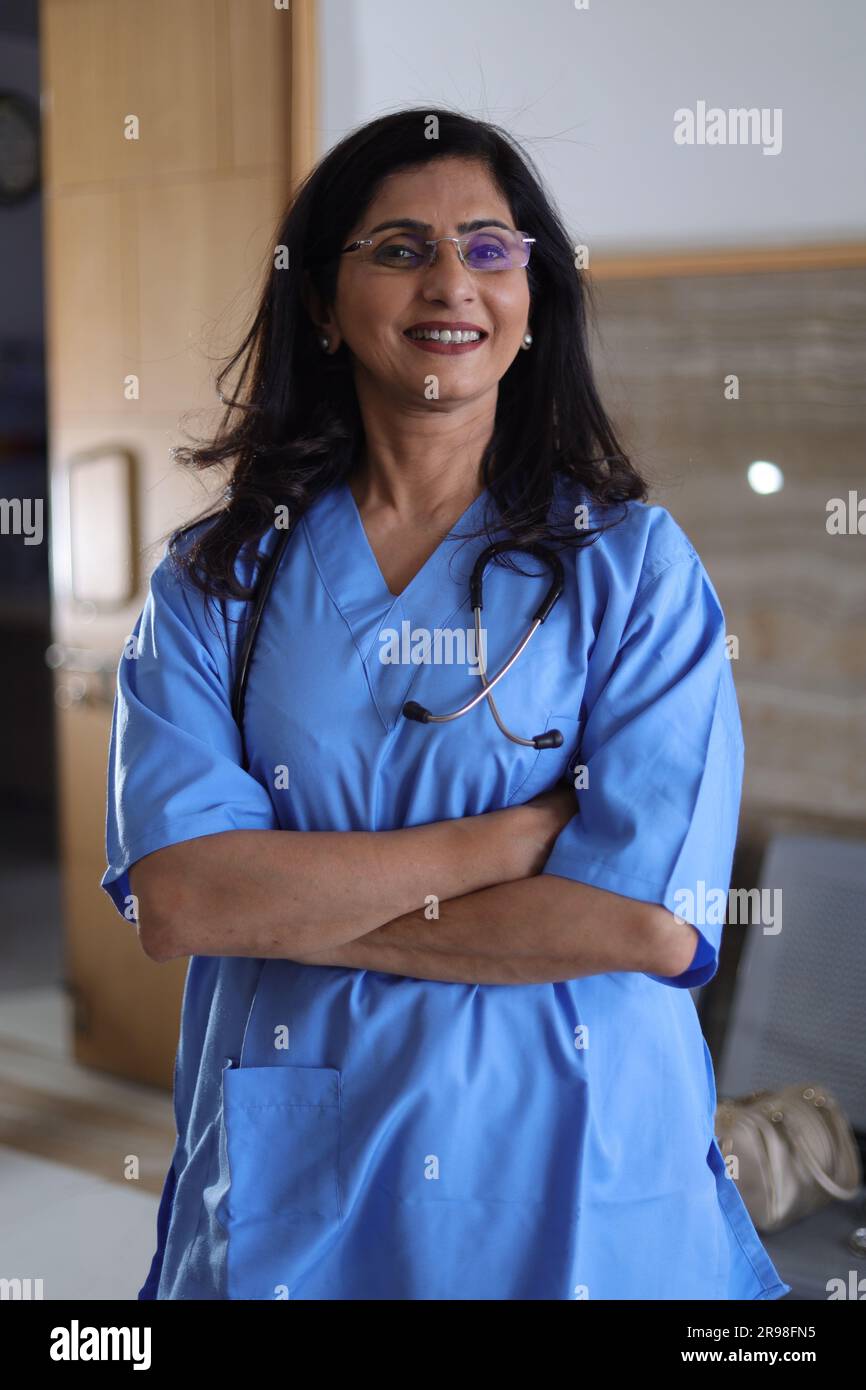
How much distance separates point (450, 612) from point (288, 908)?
0.28 meters

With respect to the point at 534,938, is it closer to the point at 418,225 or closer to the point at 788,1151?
the point at 418,225

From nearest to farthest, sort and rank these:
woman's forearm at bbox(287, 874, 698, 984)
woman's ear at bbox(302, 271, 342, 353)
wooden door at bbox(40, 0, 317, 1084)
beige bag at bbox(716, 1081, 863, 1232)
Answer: woman's forearm at bbox(287, 874, 698, 984)
woman's ear at bbox(302, 271, 342, 353)
beige bag at bbox(716, 1081, 863, 1232)
wooden door at bbox(40, 0, 317, 1084)

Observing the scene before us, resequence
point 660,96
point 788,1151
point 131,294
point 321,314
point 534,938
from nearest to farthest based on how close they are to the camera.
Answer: point 534,938, point 321,314, point 788,1151, point 660,96, point 131,294

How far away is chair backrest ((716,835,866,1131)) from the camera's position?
220cm

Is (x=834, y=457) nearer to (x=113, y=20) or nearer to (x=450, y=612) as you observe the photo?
(x=450, y=612)

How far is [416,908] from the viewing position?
1.06 metres

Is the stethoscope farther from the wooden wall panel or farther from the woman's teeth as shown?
the wooden wall panel

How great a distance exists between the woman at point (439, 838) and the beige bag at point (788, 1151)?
829 mm

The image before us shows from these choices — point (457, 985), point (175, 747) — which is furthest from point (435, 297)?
point (457, 985)

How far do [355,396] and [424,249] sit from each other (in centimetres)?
18

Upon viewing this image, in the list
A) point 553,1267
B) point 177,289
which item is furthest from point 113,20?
point 553,1267

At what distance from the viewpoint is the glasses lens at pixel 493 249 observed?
111cm
